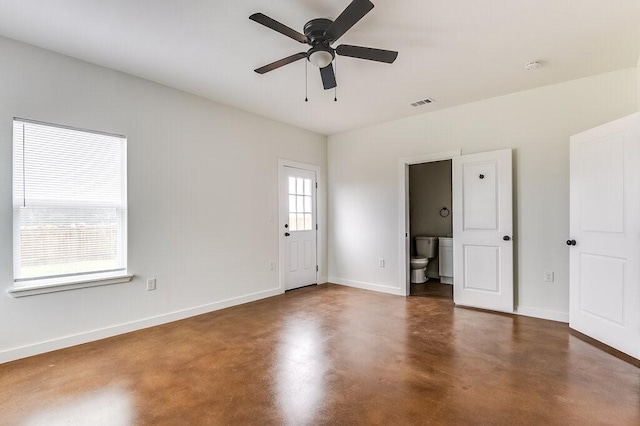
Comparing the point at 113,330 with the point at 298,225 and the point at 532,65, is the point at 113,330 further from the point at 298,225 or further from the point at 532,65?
the point at 532,65

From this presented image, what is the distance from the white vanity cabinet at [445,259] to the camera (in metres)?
5.46

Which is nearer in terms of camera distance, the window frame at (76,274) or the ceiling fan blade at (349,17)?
the ceiling fan blade at (349,17)

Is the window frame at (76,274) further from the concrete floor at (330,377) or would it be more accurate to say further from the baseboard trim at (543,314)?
the baseboard trim at (543,314)

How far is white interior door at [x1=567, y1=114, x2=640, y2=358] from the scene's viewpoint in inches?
104

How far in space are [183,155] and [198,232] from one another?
963mm

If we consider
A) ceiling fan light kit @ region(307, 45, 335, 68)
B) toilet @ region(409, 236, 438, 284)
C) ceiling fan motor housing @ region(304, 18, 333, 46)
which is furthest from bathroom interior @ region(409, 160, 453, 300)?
ceiling fan motor housing @ region(304, 18, 333, 46)

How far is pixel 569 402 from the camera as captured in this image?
1959 mm

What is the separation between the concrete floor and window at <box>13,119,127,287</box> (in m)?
0.76

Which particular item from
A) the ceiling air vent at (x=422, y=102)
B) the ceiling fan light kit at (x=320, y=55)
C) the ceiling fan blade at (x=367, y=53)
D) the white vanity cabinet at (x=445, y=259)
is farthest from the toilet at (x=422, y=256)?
the ceiling fan light kit at (x=320, y=55)

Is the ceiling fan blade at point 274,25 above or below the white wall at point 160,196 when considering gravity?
above

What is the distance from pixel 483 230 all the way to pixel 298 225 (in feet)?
9.07

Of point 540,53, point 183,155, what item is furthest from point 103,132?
point 540,53

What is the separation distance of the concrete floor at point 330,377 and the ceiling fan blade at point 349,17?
2.44 metres

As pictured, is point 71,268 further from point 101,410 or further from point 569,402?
point 569,402
